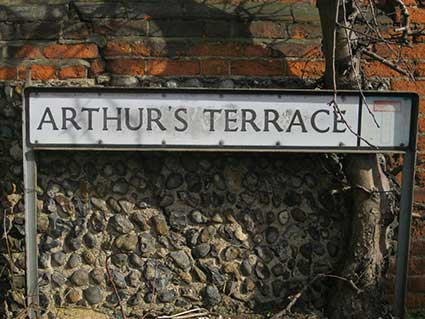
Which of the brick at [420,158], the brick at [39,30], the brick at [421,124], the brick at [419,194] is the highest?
the brick at [39,30]

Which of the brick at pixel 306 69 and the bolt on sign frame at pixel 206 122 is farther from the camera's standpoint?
the brick at pixel 306 69

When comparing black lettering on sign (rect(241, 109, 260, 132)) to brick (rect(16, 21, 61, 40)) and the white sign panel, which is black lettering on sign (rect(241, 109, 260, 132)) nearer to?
the white sign panel

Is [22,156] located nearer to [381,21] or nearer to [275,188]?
[275,188]

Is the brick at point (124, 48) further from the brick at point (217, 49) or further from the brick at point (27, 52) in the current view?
the brick at point (27, 52)

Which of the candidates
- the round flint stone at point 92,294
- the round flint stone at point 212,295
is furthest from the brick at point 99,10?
the round flint stone at point 212,295

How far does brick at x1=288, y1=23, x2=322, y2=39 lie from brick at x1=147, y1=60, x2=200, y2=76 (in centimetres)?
63

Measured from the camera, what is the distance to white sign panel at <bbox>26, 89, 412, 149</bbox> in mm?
3232

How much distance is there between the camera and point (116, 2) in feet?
11.7

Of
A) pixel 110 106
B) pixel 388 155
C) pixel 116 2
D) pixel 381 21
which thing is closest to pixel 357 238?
pixel 388 155

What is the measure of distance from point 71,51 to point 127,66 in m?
0.35

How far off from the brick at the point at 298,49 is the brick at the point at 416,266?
56.3 inches

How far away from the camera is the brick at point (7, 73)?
11.5 feet

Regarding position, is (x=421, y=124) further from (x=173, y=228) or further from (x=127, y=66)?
(x=127, y=66)

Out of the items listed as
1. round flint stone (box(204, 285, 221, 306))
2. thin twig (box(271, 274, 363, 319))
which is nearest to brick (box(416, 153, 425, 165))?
thin twig (box(271, 274, 363, 319))
